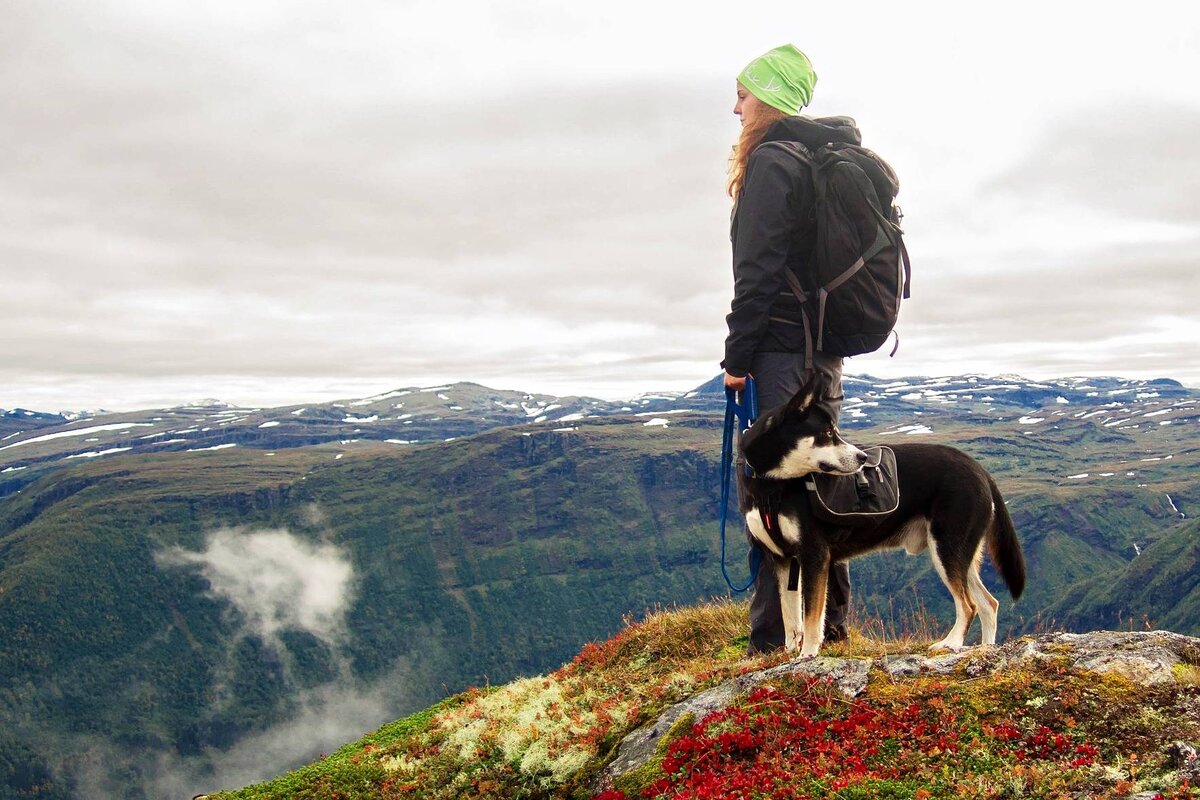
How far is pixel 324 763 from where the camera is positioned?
10.8 m

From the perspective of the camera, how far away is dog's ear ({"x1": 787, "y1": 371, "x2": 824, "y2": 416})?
7.87 meters

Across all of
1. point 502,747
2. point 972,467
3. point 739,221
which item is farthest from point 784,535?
point 502,747

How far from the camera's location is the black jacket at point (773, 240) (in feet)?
27.5

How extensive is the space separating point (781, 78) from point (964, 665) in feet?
21.0

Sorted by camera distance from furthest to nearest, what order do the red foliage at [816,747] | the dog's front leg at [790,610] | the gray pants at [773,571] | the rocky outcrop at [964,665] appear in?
the gray pants at [773,571] < the dog's front leg at [790,610] < the rocky outcrop at [964,665] < the red foliage at [816,747]

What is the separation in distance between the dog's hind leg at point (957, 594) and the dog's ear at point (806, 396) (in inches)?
81.8

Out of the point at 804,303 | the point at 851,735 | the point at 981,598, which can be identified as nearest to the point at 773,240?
the point at 804,303

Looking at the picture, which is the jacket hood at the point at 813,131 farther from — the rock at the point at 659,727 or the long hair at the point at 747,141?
the rock at the point at 659,727

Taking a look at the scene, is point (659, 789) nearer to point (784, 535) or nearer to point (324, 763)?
point (784, 535)

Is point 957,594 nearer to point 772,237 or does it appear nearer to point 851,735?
point 851,735

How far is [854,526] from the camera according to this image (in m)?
8.27

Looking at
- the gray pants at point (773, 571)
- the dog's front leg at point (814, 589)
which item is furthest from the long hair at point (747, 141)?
the dog's front leg at point (814, 589)

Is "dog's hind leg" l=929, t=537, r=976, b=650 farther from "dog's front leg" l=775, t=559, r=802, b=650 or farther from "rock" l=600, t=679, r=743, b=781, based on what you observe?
"rock" l=600, t=679, r=743, b=781

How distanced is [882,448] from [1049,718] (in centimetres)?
330
